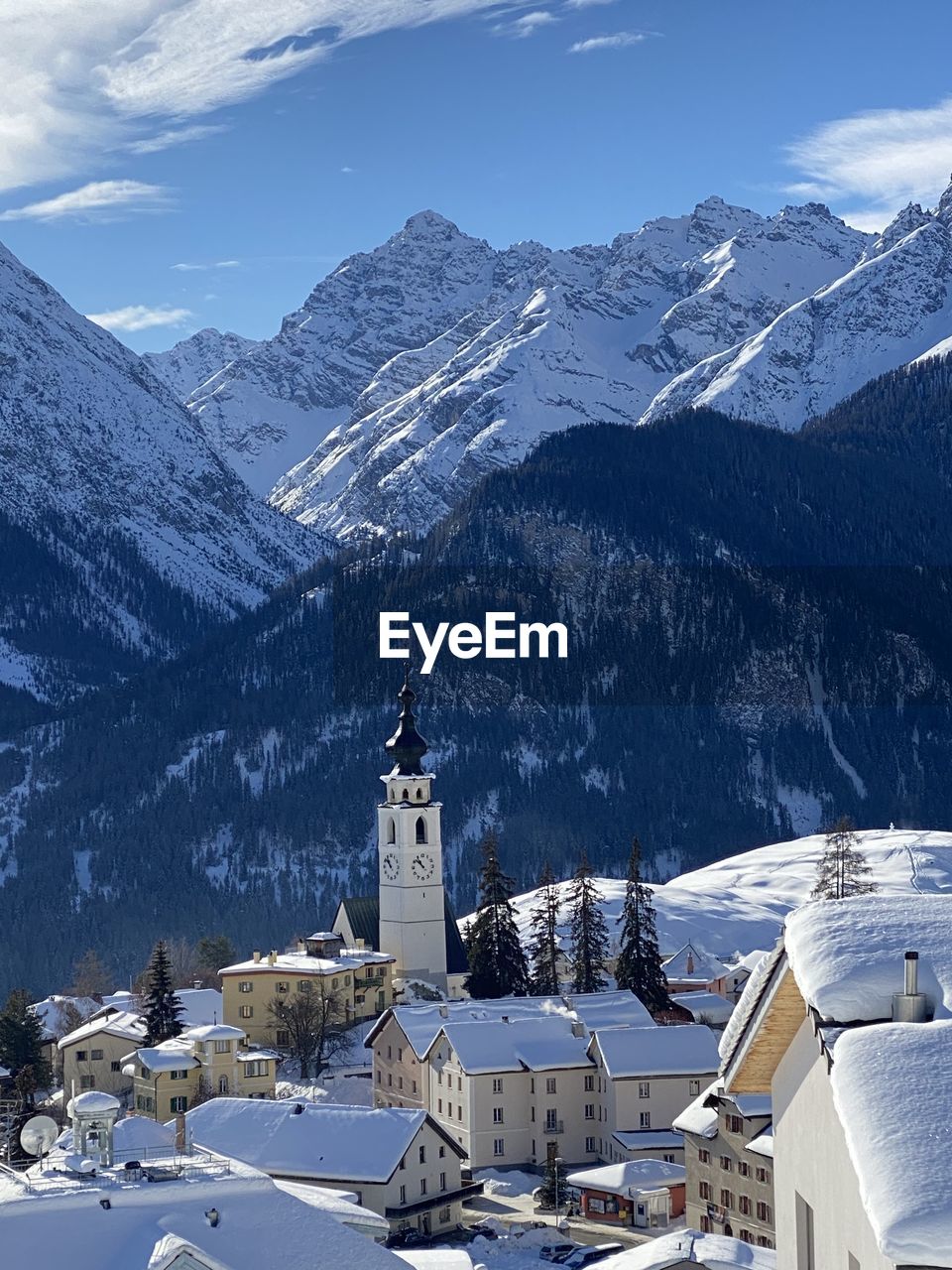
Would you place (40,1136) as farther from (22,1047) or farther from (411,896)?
(411,896)

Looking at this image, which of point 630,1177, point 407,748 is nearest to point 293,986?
point 407,748

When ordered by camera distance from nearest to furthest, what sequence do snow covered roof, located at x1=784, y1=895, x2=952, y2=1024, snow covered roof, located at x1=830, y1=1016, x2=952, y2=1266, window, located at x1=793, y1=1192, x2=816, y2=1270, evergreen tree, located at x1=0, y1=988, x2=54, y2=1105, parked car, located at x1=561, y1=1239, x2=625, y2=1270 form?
snow covered roof, located at x1=830, y1=1016, x2=952, y2=1266
snow covered roof, located at x1=784, y1=895, x2=952, y2=1024
window, located at x1=793, y1=1192, x2=816, y2=1270
parked car, located at x1=561, y1=1239, x2=625, y2=1270
evergreen tree, located at x1=0, y1=988, x2=54, y2=1105

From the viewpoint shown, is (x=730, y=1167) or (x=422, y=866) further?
(x=422, y=866)

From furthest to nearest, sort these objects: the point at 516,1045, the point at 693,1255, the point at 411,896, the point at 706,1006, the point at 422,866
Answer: the point at 422,866 → the point at 411,896 → the point at 706,1006 → the point at 516,1045 → the point at 693,1255

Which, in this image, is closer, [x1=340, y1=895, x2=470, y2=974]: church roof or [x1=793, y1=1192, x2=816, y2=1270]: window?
[x1=793, y1=1192, x2=816, y2=1270]: window

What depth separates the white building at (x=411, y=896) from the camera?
126 metres

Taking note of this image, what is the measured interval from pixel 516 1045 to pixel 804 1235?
89.7 meters

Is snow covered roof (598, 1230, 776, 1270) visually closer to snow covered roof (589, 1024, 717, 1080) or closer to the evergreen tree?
snow covered roof (589, 1024, 717, 1080)

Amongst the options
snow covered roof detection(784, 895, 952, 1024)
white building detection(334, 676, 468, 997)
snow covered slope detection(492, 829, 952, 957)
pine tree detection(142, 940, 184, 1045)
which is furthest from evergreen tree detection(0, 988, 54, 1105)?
snow covered roof detection(784, 895, 952, 1024)

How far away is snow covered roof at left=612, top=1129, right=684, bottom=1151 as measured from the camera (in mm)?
95938

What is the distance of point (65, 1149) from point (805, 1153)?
36.2 m

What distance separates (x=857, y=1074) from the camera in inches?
457

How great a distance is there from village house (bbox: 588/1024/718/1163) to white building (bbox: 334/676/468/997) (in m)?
25.8

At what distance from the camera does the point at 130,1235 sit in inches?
1608
